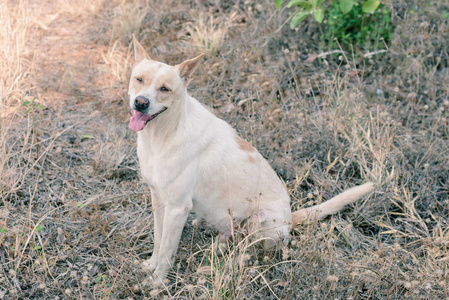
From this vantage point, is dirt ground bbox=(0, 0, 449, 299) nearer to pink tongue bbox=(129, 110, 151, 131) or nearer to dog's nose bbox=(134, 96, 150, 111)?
pink tongue bbox=(129, 110, 151, 131)

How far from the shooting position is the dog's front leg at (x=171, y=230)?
314 centimetres

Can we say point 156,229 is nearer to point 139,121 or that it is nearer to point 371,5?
point 139,121

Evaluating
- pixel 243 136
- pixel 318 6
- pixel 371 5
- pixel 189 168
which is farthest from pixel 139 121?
pixel 371 5

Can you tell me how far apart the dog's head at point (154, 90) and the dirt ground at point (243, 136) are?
0.82 m

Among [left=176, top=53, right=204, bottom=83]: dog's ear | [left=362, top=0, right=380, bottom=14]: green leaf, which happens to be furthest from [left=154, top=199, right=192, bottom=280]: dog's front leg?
[left=362, top=0, right=380, bottom=14]: green leaf

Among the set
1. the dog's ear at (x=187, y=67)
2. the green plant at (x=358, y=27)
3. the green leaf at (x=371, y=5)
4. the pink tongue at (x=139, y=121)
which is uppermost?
the dog's ear at (x=187, y=67)

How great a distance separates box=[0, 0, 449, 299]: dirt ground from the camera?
10.1ft

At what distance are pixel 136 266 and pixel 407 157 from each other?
8.88 feet

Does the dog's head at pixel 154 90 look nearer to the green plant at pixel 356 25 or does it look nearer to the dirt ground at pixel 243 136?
the dirt ground at pixel 243 136

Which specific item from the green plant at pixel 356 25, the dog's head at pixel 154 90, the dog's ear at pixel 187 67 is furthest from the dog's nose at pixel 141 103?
the green plant at pixel 356 25

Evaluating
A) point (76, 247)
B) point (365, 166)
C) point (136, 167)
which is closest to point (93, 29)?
point (136, 167)

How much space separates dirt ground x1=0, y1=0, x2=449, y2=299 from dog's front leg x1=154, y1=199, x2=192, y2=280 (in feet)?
0.36

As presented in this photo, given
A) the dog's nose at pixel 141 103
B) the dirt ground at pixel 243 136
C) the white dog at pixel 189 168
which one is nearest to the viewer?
the dog's nose at pixel 141 103

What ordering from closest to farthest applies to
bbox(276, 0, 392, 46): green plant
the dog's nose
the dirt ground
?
1. the dog's nose
2. the dirt ground
3. bbox(276, 0, 392, 46): green plant
